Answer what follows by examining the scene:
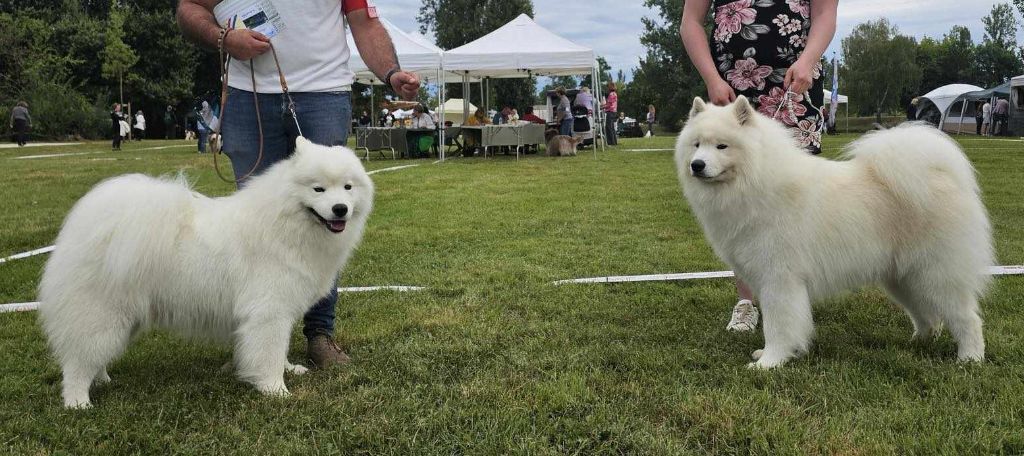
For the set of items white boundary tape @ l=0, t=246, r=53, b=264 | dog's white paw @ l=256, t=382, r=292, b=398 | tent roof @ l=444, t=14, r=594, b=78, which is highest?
tent roof @ l=444, t=14, r=594, b=78

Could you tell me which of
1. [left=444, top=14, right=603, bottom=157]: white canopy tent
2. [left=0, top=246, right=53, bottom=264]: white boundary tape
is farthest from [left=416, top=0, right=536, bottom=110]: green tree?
[left=0, top=246, right=53, bottom=264]: white boundary tape

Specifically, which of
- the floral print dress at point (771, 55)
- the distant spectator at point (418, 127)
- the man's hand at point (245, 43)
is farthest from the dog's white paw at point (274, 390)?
the distant spectator at point (418, 127)

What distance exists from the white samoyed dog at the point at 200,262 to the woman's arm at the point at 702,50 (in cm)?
182

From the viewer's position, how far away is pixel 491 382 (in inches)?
103

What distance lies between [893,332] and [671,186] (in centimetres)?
636

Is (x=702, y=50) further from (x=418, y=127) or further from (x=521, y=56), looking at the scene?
(x=418, y=127)

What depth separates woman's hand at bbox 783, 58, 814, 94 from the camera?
3.01 m

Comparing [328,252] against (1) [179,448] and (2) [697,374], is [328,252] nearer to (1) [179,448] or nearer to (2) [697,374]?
(1) [179,448]

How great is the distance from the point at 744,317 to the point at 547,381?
1380 millimetres

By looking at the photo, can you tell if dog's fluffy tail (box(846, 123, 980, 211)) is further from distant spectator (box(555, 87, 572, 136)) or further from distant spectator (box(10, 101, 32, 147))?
distant spectator (box(10, 101, 32, 147))

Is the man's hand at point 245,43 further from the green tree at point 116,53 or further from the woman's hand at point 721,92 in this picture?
the green tree at point 116,53

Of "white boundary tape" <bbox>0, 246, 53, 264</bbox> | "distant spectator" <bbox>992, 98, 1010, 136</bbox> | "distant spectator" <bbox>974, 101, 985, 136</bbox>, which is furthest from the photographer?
"distant spectator" <bbox>974, 101, 985, 136</bbox>

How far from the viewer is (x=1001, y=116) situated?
25.2 meters

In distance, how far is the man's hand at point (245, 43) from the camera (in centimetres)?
262
